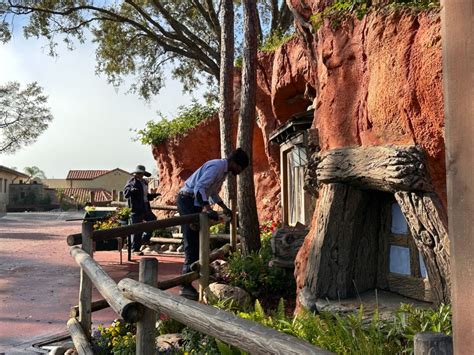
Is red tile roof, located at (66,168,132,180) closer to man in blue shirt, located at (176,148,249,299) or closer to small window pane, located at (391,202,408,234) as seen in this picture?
man in blue shirt, located at (176,148,249,299)

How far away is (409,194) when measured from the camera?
13.9ft

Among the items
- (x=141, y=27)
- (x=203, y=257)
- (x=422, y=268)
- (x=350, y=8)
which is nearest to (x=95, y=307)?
(x=203, y=257)

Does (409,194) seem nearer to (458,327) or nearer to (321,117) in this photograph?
(321,117)

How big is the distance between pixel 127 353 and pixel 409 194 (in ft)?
9.28

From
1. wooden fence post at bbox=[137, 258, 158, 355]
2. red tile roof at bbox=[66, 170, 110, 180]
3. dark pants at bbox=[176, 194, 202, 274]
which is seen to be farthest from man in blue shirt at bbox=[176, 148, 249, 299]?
red tile roof at bbox=[66, 170, 110, 180]

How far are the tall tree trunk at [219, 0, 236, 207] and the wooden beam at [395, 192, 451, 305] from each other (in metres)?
5.79

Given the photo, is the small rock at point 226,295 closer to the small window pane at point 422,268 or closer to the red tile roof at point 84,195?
the small window pane at point 422,268

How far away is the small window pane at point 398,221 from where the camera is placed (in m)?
4.88

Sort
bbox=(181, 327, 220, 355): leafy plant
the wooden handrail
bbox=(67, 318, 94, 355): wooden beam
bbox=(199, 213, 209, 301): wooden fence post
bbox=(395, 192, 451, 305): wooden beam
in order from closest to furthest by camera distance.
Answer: bbox=(395, 192, 451, 305): wooden beam
bbox=(181, 327, 220, 355): leafy plant
bbox=(67, 318, 94, 355): wooden beam
the wooden handrail
bbox=(199, 213, 209, 301): wooden fence post

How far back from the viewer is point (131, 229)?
18.3 ft

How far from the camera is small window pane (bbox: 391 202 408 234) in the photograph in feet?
16.0

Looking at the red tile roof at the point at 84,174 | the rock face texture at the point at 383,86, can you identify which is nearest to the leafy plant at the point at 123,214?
the rock face texture at the point at 383,86

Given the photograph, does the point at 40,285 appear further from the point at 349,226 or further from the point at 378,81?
the point at 378,81

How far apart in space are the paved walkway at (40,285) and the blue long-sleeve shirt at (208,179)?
1.97 m
